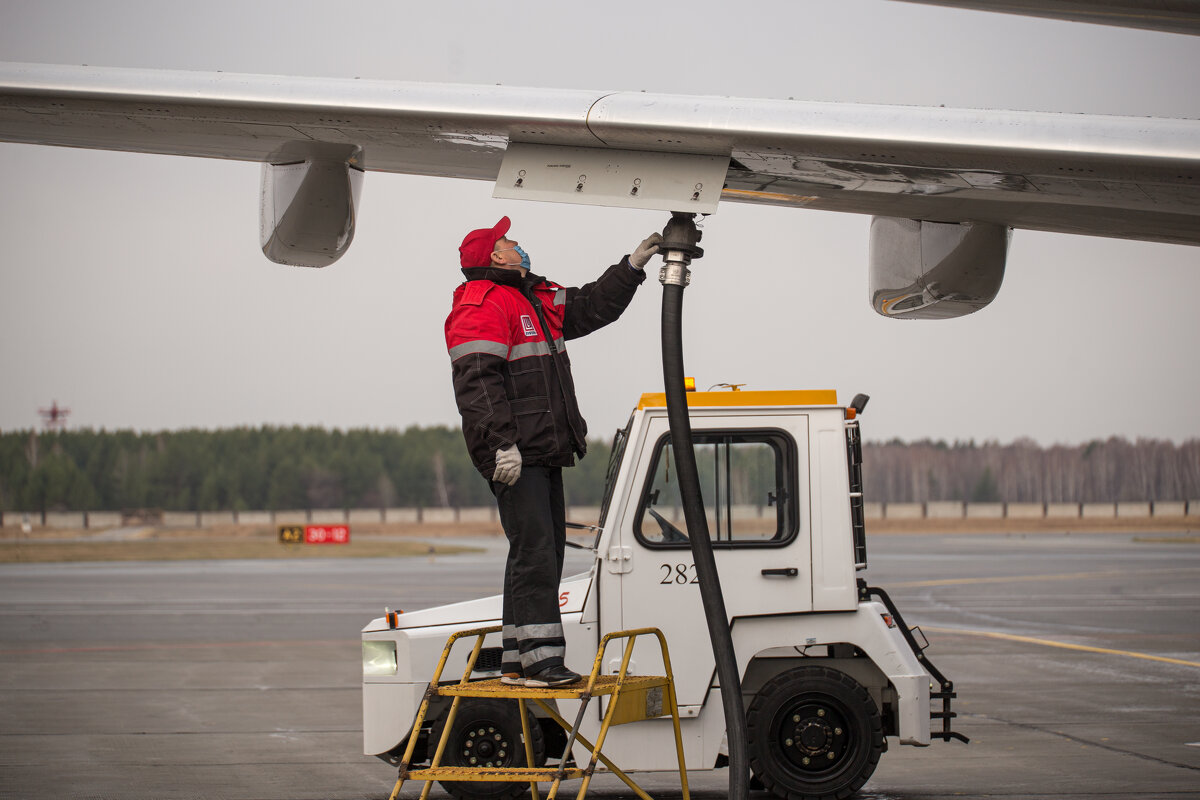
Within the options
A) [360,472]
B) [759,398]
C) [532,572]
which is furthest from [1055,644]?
[360,472]

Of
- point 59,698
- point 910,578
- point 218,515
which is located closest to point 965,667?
point 59,698

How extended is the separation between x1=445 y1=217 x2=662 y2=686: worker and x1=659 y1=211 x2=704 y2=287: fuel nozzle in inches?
4.2

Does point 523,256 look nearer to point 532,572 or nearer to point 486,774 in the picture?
point 532,572

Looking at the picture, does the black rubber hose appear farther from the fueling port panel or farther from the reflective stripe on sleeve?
the reflective stripe on sleeve

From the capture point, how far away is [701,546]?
4969 mm

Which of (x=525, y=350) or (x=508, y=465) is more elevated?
(x=525, y=350)

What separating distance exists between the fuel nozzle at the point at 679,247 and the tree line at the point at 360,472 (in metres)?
54.5

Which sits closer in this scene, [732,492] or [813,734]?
[813,734]

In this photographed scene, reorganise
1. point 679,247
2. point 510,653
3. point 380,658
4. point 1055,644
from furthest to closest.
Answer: point 1055,644 < point 380,658 < point 510,653 < point 679,247

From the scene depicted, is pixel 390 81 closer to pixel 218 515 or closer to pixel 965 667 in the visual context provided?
pixel 965 667

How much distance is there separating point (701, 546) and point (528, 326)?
1.26m

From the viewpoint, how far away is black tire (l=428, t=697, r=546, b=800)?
6.66 m

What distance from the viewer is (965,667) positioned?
44.2 ft

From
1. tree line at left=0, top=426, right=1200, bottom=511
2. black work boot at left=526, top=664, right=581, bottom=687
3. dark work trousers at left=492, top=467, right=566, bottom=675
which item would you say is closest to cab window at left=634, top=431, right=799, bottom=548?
dark work trousers at left=492, top=467, right=566, bottom=675
